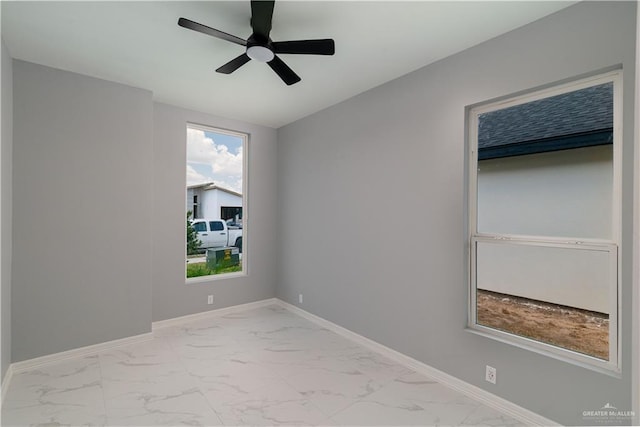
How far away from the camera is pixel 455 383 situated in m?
2.52

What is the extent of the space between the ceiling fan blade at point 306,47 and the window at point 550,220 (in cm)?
133

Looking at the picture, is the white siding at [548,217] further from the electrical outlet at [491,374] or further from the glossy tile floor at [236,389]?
the glossy tile floor at [236,389]

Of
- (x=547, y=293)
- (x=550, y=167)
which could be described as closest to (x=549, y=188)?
(x=550, y=167)

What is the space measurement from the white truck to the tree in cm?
4

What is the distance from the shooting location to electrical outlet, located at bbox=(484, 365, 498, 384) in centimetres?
229

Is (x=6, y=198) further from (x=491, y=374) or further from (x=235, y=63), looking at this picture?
(x=491, y=374)

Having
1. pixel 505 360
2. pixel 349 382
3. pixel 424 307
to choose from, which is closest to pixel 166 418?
pixel 349 382

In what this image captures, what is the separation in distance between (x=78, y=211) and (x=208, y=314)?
6.56 ft

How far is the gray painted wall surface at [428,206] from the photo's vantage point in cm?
189

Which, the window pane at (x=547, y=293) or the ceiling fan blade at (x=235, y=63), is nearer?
the window pane at (x=547, y=293)

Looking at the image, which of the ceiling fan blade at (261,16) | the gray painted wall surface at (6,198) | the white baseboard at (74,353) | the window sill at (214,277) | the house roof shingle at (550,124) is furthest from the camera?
the window sill at (214,277)

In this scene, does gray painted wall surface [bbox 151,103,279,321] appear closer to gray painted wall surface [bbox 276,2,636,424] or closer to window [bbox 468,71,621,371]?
gray painted wall surface [bbox 276,2,636,424]

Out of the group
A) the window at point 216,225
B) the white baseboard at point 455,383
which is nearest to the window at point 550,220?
the white baseboard at point 455,383

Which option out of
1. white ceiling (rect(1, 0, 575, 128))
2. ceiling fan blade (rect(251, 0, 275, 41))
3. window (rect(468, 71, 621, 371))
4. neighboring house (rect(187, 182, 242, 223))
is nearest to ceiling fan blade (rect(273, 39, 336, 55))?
ceiling fan blade (rect(251, 0, 275, 41))
